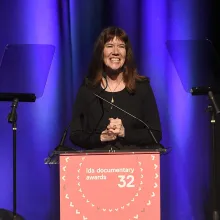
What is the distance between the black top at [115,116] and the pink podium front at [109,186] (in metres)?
0.44

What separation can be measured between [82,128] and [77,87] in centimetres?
79

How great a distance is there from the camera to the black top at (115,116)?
6.89 ft

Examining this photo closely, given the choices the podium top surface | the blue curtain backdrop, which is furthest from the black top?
the blue curtain backdrop

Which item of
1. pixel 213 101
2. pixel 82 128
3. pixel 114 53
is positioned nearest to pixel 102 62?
pixel 114 53

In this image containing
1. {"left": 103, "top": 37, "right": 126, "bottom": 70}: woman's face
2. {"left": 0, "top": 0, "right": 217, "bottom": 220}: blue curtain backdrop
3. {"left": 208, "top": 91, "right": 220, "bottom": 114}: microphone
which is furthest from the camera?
{"left": 0, "top": 0, "right": 217, "bottom": 220}: blue curtain backdrop

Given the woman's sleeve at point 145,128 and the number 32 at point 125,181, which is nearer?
the number 32 at point 125,181

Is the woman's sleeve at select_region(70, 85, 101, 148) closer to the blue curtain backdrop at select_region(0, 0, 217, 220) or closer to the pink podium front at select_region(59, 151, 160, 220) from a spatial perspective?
the pink podium front at select_region(59, 151, 160, 220)

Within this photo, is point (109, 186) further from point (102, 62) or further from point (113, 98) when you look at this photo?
point (102, 62)

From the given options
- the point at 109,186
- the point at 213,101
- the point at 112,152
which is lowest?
the point at 109,186

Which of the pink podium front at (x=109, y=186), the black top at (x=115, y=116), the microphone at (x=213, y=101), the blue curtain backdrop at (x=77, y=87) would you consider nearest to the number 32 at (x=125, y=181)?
the pink podium front at (x=109, y=186)

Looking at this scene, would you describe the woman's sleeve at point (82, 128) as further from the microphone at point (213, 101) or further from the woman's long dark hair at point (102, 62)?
the microphone at point (213, 101)

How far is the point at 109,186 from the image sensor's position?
5.34 ft

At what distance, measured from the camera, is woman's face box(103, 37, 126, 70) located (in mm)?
2227

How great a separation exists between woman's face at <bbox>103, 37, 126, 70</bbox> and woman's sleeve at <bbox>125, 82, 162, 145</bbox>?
6.8 inches
